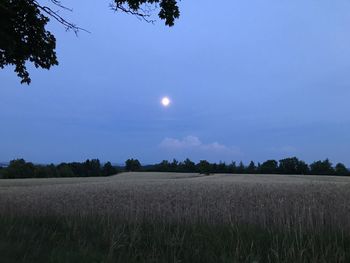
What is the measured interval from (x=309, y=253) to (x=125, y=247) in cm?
277

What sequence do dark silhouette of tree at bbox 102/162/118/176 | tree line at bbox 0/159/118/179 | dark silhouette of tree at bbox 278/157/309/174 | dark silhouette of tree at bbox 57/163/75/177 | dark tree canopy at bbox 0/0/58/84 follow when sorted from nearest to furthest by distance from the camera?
1. dark tree canopy at bbox 0/0/58/84
2. tree line at bbox 0/159/118/179
3. dark silhouette of tree at bbox 278/157/309/174
4. dark silhouette of tree at bbox 57/163/75/177
5. dark silhouette of tree at bbox 102/162/118/176

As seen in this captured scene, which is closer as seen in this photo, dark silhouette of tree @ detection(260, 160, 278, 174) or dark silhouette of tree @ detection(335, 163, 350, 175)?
dark silhouette of tree @ detection(335, 163, 350, 175)

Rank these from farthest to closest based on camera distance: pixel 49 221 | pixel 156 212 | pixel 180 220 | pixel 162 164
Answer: pixel 162 164 < pixel 156 212 < pixel 180 220 < pixel 49 221

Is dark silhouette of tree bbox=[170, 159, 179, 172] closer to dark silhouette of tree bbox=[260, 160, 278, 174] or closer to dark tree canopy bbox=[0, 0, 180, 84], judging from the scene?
dark silhouette of tree bbox=[260, 160, 278, 174]

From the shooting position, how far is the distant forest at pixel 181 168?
82650mm

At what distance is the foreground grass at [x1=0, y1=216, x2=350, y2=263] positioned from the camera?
5797 mm

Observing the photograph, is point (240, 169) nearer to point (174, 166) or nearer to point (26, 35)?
point (174, 166)

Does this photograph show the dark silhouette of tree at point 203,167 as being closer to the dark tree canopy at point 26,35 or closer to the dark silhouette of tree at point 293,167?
the dark silhouette of tree at point 293,167

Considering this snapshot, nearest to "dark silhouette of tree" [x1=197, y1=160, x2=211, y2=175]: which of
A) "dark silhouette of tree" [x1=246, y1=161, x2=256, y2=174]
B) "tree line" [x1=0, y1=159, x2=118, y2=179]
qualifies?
"dark silhouette of tree" [x1=246, y1=161, x2=256, y2=174]

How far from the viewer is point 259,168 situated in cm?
8750

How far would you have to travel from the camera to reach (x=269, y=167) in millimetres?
86500

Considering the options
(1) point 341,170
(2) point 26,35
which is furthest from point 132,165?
(2) point 26,35

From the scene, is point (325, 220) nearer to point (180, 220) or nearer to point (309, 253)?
point (180, 220)

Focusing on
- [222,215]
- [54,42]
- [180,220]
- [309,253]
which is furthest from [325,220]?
[54,42]
